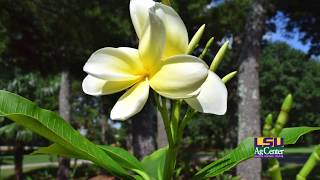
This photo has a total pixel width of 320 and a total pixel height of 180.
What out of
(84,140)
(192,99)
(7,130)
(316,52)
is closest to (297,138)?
(192,99)

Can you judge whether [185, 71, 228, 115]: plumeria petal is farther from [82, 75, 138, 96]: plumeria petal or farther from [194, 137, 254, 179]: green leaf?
[194, 137, 254, 179]: green leaf

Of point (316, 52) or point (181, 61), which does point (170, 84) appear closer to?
point (181, 61)

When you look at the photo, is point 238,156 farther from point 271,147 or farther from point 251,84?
point 251,84

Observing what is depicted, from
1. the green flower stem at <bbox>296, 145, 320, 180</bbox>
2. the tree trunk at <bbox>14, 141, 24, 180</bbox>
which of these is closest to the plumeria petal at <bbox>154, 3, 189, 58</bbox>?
the green flower stem at <bbox>296, 145, 320, 180</bbox>

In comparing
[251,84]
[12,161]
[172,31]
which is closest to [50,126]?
[172,31]

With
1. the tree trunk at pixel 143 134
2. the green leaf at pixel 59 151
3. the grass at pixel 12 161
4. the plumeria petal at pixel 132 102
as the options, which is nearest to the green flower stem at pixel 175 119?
the plumeria petal at pixel 132 102

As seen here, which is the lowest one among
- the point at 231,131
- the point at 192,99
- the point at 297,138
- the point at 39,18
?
the point at 231,131
